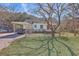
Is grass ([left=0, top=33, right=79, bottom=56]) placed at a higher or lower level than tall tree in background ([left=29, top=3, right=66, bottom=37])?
lower

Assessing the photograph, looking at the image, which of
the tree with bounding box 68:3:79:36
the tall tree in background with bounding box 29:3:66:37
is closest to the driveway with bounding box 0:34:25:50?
the tall tree in background with bounding box 29:3:66:37

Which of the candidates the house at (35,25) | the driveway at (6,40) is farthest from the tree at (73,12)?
the driveway at (6,40)

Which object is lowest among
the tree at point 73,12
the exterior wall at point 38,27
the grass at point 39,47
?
the grass at point 39,47

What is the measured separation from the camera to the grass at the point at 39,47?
1.71 meters

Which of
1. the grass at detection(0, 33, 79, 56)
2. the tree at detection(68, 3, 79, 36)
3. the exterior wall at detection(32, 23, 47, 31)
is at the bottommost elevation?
the grass at detection(0, 33, 79, 56)

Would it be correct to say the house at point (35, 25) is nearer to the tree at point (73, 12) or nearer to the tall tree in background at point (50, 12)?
the tall tree in background at point (50, 12)

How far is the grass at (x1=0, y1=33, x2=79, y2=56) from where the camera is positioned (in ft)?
5.61

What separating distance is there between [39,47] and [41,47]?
15mm

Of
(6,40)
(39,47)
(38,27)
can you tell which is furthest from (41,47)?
(6,40)

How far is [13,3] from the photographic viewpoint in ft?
5.65

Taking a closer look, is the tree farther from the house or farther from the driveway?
the driveway

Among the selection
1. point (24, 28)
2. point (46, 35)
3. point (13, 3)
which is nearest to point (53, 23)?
point (46, 35)

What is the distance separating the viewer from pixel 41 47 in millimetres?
1716

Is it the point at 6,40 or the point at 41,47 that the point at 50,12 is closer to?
the point at 41,47
